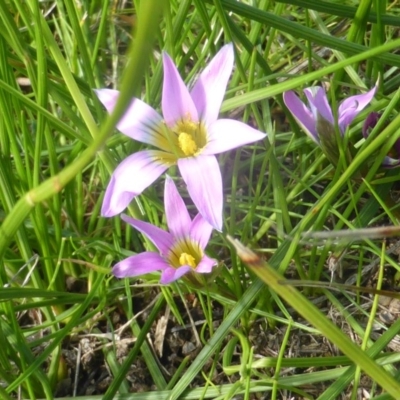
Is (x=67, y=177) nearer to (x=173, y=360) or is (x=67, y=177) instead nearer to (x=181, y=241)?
(x=181, y=241)

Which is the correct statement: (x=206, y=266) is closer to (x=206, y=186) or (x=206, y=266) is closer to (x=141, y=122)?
(x=206, y=186)

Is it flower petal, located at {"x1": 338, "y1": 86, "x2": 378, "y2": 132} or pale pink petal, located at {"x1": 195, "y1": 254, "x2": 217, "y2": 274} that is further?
flower petal, located at {"x1": 338, "y1": 86, "x2": 378, "y2": 132}

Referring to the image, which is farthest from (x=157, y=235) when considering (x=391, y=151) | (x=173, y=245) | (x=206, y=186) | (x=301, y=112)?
(x=391, y=151)

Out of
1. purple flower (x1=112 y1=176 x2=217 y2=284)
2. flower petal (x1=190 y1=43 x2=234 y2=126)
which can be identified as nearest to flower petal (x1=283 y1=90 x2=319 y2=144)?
flower petal (x1=190 y1=43 x2=234 y2=126)

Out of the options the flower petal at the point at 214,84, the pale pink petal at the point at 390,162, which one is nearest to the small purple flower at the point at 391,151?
the pale pink petal at the point at 390,162

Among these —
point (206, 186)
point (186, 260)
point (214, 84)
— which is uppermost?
point (214, 84)

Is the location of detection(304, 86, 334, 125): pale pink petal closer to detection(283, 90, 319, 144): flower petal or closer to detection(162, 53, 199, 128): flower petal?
detection(283, 90, 319, 144): flower petal
